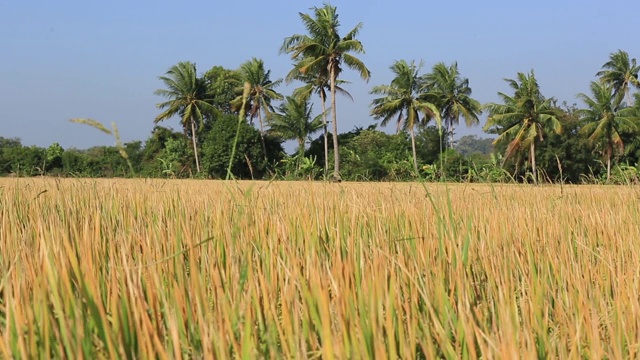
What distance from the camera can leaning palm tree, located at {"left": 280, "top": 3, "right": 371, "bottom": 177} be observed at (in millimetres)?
30484

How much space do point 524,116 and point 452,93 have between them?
18.3 ft

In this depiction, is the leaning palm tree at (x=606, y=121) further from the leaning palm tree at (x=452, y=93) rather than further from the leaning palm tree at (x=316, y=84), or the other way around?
the leaning palm tree at (x=316, y=84)

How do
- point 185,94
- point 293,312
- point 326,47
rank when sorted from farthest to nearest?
point 185,94 → point 326,47 → point 293,312

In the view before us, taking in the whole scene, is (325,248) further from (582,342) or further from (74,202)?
(74,202)

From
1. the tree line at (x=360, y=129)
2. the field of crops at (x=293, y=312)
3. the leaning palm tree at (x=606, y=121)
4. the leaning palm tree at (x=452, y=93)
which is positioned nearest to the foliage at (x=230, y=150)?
the tree line at (x=360, y=129)

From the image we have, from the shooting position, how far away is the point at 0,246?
1966mm

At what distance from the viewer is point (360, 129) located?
42.3 metres

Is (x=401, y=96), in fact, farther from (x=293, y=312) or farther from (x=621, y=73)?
(x=293, y=312)

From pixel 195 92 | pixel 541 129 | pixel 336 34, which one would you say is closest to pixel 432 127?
pixel 541 129

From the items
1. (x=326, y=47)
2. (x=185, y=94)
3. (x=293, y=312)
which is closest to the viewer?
(x=293, y=312)

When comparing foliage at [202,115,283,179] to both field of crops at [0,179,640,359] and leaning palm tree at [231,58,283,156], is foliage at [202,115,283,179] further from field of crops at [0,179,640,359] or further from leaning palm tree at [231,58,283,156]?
field of crops at [0,179,640,359]

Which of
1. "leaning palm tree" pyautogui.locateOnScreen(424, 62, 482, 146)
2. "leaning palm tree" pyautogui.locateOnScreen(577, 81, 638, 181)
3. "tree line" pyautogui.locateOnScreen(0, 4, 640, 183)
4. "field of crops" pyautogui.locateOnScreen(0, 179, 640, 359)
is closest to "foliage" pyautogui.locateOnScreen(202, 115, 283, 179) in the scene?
"tree line" pyautogui.locateOnScreen(0, 4, 640, 183)

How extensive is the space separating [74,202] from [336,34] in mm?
28733

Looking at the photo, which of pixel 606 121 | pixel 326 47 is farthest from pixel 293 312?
pixel 606 121
